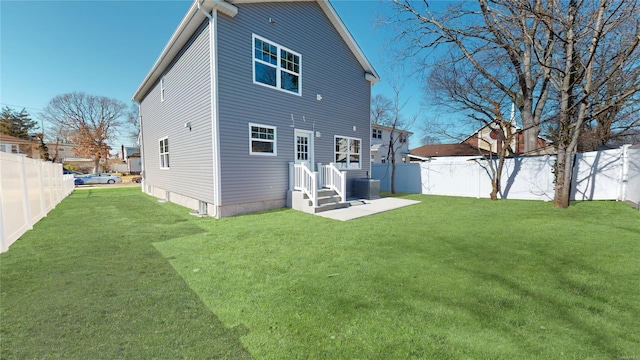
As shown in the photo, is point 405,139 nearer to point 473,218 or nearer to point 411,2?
point 411,2

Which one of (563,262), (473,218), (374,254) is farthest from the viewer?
(473,218)

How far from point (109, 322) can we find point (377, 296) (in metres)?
2.61

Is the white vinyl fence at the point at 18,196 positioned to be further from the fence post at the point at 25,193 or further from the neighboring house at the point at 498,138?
the neighboring house at the point at 498,138

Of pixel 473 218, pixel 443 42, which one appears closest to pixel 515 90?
pixel 443 42

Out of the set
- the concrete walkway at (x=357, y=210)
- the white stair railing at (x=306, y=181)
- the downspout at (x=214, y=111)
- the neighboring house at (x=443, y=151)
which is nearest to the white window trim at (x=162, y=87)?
the downspout at (x=214, y=111)

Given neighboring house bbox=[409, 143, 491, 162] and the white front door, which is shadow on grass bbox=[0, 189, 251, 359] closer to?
the white front door

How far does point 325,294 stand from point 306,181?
5429 mm

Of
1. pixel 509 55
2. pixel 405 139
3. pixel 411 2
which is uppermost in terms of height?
pixel 411 2

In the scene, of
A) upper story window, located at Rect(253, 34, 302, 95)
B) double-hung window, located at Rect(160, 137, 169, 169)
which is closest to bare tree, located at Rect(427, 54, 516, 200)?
upper story window, located at Rect(253, 34, 302, 95)

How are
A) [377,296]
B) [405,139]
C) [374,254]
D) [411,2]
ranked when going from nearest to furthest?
[377,296]
[374,254]
[411,2]
[405,139]

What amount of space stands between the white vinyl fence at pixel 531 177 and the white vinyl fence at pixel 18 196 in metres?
14.0

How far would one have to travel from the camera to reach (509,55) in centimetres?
1026

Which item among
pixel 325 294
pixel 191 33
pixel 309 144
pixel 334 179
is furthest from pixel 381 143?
pixel 325 294

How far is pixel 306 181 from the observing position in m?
8.01
